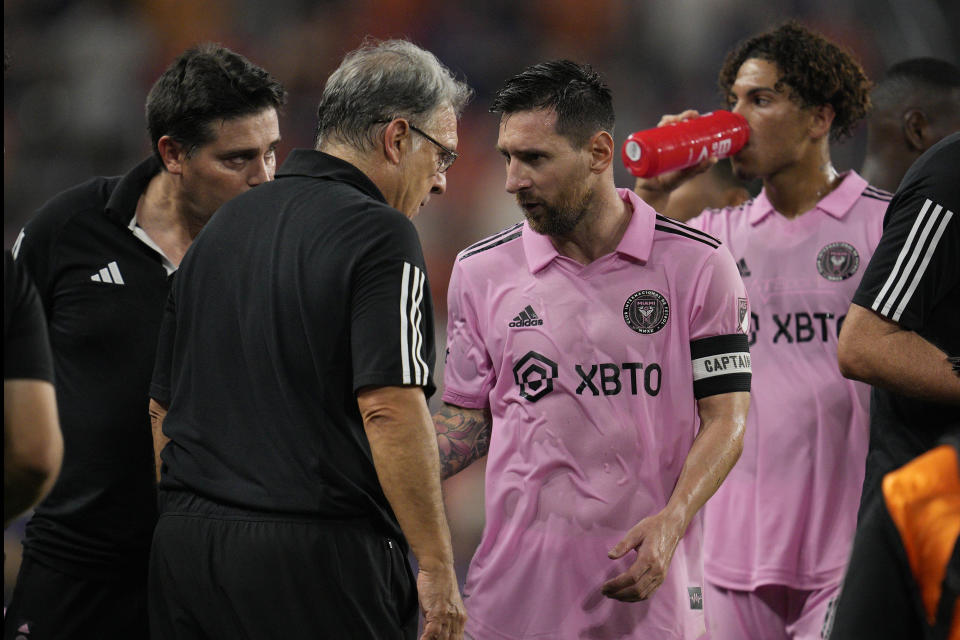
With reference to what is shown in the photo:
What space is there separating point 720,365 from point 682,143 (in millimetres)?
959

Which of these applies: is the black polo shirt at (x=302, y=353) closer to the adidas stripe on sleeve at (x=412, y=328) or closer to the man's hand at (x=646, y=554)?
the adidas stripe on sleeve at (x=412, y=328)

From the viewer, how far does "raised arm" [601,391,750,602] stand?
2344 millimetres

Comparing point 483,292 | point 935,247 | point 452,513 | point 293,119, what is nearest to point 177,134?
point 483,292

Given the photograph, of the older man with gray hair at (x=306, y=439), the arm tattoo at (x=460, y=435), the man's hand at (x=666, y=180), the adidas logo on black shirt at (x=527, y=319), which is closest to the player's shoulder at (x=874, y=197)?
the man's hand at (x=666, y=180)

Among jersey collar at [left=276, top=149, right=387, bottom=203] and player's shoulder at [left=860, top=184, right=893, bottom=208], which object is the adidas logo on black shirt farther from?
player's shoulder at [left=860, top=184, right=893, bottom=208]

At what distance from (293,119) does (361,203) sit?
4865mm

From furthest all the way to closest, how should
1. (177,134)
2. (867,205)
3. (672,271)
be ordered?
(867,205) → (177,134) → (672,271)

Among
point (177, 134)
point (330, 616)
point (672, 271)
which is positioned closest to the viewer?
point (330, 616)

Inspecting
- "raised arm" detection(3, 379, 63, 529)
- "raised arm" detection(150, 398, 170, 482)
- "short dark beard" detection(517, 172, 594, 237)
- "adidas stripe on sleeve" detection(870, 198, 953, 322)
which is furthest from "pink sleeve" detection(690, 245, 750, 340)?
"raised arm" detection(3, 379, 63, 529)

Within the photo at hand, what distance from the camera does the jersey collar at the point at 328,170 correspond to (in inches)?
93.3

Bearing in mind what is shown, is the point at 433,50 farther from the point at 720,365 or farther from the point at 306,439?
the point at 306,439

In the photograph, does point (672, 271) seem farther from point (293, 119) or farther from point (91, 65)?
point (91, 65)

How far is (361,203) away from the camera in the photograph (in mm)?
2246

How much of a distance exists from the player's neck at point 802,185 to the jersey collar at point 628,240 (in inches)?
40.4
